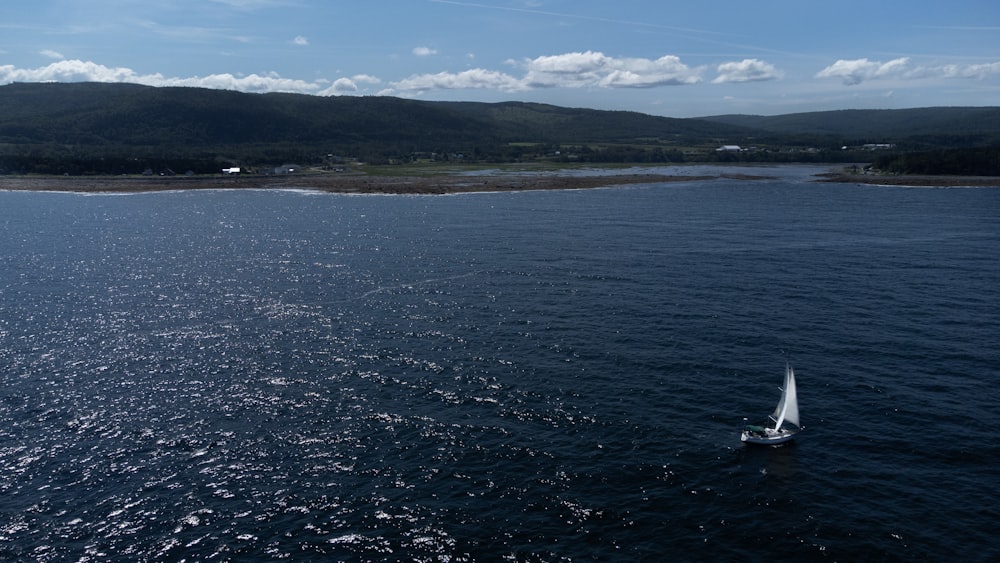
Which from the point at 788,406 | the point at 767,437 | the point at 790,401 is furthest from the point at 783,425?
the point at 767,437

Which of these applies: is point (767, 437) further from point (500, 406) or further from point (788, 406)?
point (500, 406)

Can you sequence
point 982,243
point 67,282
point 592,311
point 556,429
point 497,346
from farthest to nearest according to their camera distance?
point 982,243 < point 67,282 < point 592,311 < point 497,346 < point 556,429

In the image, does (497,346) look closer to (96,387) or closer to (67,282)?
(96,387)

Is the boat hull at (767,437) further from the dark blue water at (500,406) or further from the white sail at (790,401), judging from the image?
the white sail at (790,401)

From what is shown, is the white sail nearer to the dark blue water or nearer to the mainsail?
the mainsail

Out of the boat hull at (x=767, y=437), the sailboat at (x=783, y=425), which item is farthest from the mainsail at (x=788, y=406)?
the boat hull at (x=767, y=437)

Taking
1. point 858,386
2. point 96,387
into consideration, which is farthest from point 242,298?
point 858,386
